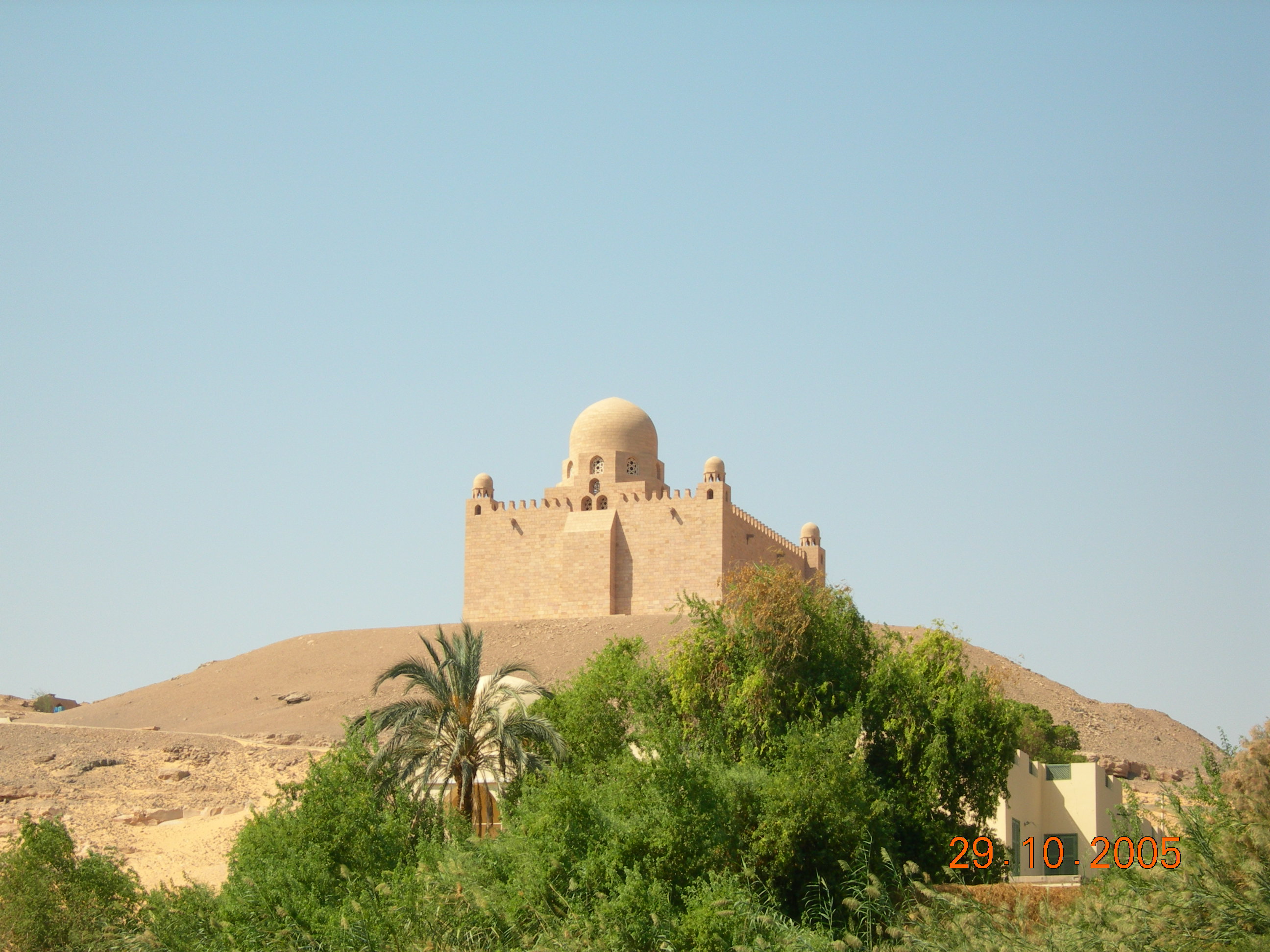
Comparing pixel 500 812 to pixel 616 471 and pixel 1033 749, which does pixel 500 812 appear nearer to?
pixel 1033 749

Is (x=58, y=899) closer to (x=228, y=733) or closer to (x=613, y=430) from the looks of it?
(x=228, y=733)

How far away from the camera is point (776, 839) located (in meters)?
15.3

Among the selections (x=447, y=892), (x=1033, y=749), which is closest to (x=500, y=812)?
(x=447, y=892)

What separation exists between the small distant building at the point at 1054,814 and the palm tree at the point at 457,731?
786 cm

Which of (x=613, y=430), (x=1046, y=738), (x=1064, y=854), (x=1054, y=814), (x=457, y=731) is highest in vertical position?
(x=613, y=430)

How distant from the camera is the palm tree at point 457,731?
55.0 feet

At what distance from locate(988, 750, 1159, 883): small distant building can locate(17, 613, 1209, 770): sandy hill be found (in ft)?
41.0

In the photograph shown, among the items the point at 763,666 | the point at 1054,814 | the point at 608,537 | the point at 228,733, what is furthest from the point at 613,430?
the point at 763,666

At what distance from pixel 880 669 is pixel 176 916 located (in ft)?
31.0

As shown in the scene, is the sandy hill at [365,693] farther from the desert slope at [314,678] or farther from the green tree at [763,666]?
the green tree at [763,666]

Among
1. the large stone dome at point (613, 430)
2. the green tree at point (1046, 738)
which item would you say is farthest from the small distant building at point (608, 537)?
the green tree at point (1046, 738)

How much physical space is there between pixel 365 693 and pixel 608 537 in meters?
8.05

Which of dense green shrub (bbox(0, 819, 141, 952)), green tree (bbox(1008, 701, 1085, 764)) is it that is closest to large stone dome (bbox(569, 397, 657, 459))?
green tree (bbox(1008, 701, 1085, 764))
